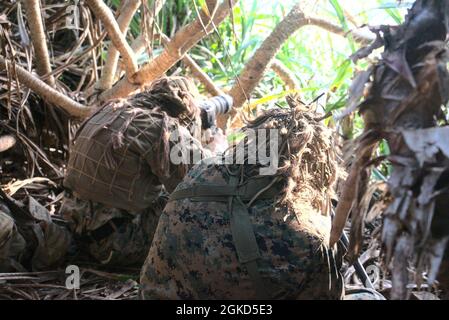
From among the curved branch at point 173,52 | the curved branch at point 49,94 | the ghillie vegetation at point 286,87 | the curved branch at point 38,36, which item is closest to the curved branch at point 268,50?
the ghillie vegetation at point 286,87

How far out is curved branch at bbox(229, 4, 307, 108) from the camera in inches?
153

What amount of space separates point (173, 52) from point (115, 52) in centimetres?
67

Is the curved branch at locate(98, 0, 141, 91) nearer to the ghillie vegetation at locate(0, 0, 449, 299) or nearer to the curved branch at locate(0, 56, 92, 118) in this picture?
the ghillie vegetation at locate(0, 0, 449, 299)

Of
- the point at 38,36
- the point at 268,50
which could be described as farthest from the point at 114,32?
the point at 268,50

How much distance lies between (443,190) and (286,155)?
700 millimetres

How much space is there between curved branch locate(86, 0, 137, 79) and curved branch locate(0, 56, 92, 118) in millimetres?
399

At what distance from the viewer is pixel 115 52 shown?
4.03 meters

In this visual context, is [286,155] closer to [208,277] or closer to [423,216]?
[208,277]

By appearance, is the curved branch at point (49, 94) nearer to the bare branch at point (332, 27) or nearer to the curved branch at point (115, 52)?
the curved branch at point (115, 52)

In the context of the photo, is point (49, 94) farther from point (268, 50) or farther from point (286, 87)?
point (286, 87)

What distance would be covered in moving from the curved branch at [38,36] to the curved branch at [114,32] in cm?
40

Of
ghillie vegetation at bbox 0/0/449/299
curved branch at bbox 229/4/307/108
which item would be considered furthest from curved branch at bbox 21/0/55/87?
curved branch at bbox 229/4/307/108

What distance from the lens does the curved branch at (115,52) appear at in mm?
3795
